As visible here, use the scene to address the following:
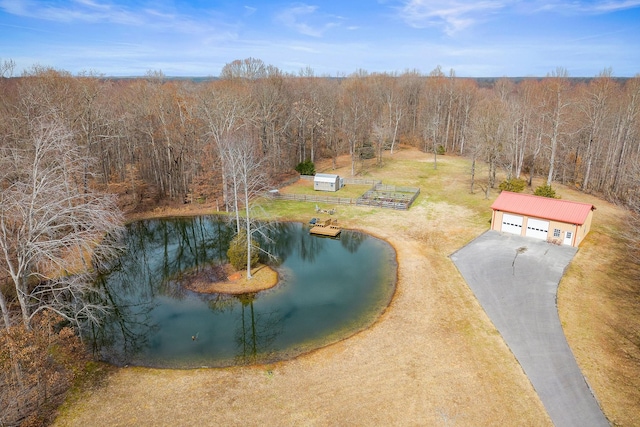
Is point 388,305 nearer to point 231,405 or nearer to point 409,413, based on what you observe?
point 409,413

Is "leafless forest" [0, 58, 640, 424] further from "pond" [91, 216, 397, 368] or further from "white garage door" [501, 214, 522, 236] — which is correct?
"white garage door" [501, 214, 522, 236]

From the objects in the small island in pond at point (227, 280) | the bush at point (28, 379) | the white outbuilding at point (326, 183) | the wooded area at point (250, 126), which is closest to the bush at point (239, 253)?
the small island in pond at point (227, 280)

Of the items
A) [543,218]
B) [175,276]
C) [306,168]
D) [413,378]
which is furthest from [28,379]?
[306,168]

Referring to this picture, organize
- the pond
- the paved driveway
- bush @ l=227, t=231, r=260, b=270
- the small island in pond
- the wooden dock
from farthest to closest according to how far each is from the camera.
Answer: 1. the wooden dock
2. bush @ l=227, t=231, r=260, b=270
3. the small island in pond
4. the pond
5. the paved driveway

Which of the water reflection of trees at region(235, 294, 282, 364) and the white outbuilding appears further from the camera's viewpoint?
the white outbuilding

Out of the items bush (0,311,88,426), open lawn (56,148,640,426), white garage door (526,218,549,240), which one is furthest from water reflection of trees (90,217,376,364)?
white garage door (526,218,549,240)

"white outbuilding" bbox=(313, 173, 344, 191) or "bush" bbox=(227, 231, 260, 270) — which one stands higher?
"white outbuilding" bbox=(313, 173, 344, 191)
